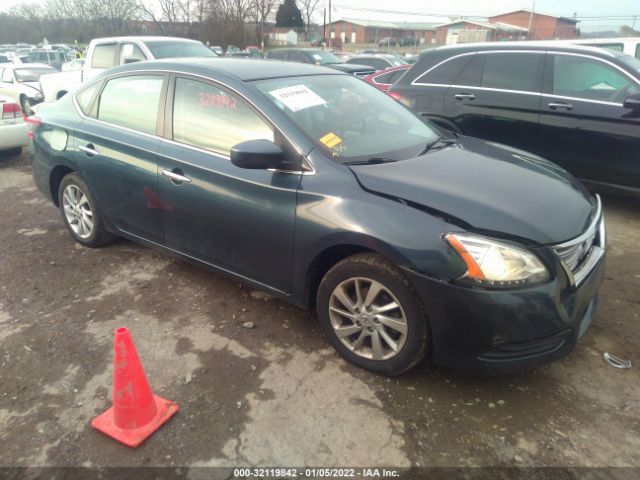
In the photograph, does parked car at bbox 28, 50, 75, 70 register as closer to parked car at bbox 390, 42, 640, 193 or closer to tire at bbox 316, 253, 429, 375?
parked car at bbox 390, 42, 640, 193

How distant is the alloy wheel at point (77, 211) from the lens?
421 centimetres

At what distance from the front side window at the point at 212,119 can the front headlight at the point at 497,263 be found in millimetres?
1297

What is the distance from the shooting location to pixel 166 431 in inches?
92.0

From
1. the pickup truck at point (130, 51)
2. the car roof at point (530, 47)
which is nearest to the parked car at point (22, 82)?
the pickup truck at point (130, 51)

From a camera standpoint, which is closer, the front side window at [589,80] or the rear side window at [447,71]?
the front side window at [589,80]

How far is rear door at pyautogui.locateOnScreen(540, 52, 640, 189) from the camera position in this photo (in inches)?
186

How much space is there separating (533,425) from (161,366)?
2021 millimetres

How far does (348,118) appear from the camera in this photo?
3.20 metres

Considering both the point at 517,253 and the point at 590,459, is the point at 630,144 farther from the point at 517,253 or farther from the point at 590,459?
the point at 590,459

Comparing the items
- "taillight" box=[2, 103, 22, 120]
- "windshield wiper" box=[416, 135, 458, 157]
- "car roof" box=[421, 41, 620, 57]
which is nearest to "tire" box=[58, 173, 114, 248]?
"windshield wiper" box=[416, 135, 458, 157]

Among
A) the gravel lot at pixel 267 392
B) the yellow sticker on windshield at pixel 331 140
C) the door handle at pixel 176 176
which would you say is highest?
the yellow sticker on windshield at pixel 331 140

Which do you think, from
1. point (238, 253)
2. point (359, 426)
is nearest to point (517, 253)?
point (359, 426)

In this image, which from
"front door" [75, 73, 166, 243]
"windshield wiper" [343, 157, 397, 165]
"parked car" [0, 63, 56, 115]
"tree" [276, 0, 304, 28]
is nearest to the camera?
"windshield wiper" [343, 157, 397, 165]

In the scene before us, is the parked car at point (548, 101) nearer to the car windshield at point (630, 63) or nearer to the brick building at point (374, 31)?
the car windshield at point (630, 63)
